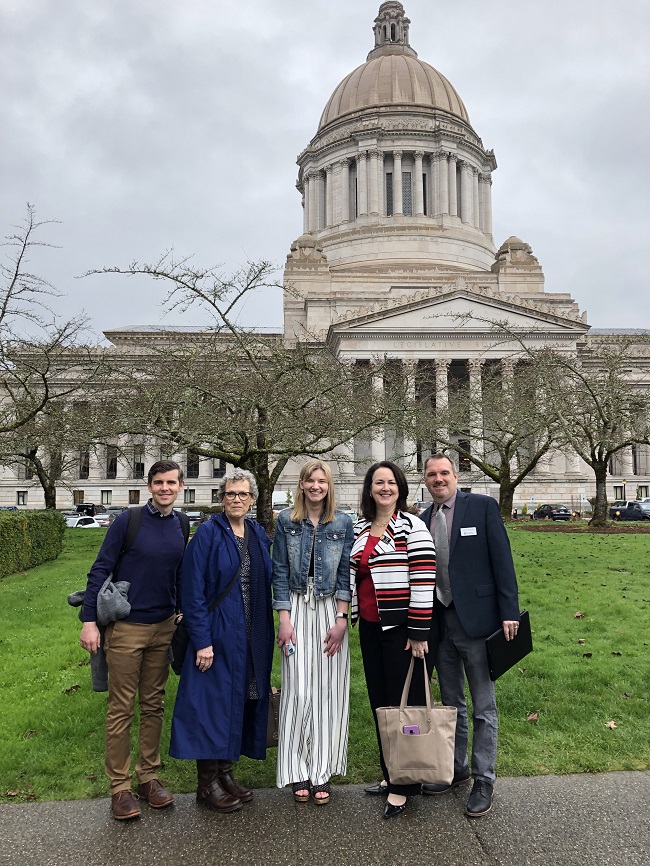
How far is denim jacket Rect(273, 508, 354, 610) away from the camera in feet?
16.5

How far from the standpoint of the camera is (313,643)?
5047 mm

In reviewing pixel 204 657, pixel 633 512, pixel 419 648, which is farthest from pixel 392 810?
pixel 633 512

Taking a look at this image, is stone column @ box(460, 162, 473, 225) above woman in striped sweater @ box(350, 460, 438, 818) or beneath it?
above

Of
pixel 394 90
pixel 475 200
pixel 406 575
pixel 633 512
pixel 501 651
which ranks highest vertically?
pixel 394 90

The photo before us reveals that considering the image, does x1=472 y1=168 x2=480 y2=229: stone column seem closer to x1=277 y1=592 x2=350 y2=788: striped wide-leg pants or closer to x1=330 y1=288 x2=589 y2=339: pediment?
x1=330 y1=288 x2=589 y2=339: pediment

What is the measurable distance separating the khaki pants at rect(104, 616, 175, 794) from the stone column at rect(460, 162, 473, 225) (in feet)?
235

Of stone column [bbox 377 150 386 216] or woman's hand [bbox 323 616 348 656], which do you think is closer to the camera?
woman's hand [bbox 323 616 348 656]

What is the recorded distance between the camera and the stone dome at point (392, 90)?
235ft

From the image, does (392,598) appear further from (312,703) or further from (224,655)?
(224,655)

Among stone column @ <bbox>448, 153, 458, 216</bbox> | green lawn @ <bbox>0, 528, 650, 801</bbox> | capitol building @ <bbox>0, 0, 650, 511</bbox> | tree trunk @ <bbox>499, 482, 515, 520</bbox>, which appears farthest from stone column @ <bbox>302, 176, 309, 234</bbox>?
green lawn @ <bbox>0, 528, 650, 801</bbox>

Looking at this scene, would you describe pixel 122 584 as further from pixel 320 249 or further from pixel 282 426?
pixel 320 249

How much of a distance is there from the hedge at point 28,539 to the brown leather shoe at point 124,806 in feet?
39.1

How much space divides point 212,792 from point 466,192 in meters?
74.4

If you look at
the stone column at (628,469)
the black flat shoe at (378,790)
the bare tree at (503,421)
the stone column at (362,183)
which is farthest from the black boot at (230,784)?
the stone column at (362,183)
